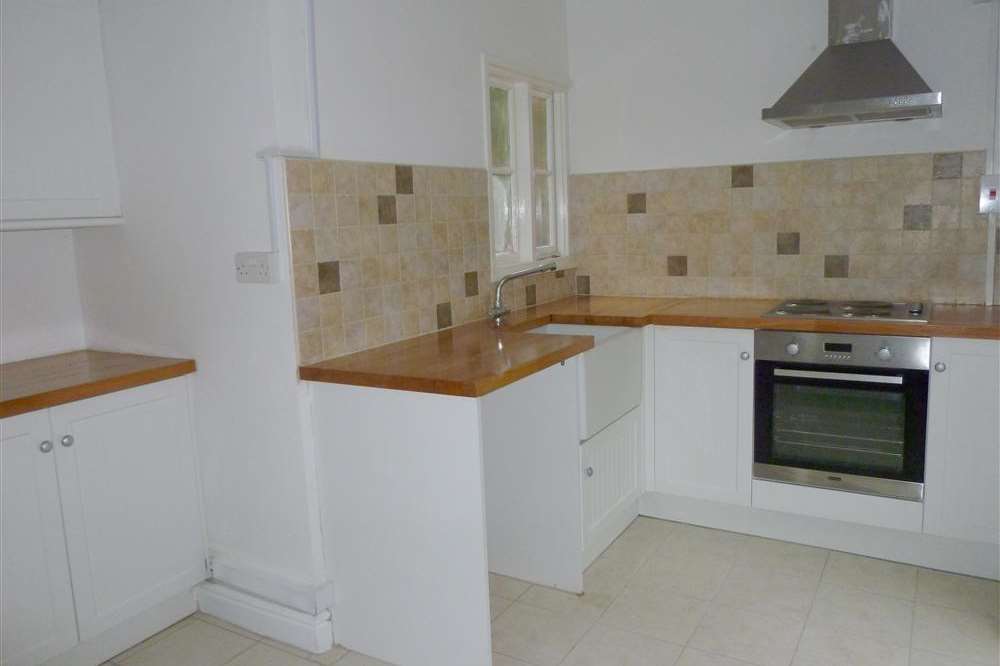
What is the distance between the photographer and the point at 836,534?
292 cm

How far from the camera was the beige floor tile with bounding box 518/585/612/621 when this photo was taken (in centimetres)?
254

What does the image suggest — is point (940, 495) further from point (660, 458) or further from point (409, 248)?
point (409, 248)

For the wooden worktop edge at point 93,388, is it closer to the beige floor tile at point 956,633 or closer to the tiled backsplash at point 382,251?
the tiled backsplash at point 382,251

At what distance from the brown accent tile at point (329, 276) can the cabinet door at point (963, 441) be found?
2043 millimetres

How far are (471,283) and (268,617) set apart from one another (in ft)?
4.70

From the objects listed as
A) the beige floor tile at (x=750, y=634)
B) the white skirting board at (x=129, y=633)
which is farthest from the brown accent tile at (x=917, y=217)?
the white skirting board at (x=129, y=633)

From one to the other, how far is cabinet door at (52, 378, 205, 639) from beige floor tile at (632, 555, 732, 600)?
1.59m

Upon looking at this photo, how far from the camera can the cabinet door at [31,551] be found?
208 centimetres

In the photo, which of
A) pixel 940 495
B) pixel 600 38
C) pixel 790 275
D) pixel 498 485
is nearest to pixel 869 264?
pixel 790 275

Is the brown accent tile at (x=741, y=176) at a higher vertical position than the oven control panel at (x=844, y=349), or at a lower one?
higher

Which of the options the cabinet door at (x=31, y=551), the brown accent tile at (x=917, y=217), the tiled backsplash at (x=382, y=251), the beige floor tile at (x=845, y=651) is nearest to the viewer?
the cabinet door at (x=31, y=551)

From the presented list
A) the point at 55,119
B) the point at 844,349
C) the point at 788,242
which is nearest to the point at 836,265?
the point at 788,242

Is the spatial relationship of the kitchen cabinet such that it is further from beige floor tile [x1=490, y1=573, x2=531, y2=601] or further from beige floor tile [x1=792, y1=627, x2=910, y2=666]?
beige floor tile [x1=792, y1=627, x2=910, y2=666]

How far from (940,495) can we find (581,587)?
1307 millimetres
